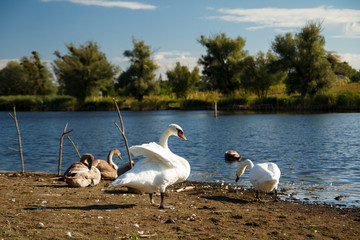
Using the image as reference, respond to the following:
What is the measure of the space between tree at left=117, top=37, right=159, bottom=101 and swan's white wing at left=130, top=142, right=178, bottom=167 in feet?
260

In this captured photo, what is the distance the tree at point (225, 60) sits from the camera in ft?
265

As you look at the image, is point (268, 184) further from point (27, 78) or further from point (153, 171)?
point (27, 78)

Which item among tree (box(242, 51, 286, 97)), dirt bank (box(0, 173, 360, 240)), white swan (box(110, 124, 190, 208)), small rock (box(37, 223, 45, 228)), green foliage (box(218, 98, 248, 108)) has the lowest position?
dirt bank (box(0, 173, 360, 240))

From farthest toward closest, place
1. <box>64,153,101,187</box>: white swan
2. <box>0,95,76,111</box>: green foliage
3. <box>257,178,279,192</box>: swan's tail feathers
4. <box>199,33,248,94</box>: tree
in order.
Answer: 1. <box>0,95,76,111</box>: green foliage
2. <box>199,33,248,94</box>: tree
3. <box>64,153,101,187</box>: white swan
4. <box>257,178,279,192</box>: swan's tail feathers

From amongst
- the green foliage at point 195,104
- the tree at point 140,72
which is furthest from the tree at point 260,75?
the tree at point 140,72

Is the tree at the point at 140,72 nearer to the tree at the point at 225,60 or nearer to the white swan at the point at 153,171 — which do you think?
the tree at the point at 225,60

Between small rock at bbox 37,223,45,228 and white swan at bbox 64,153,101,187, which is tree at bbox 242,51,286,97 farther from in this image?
small rock at bbox 37,223,45,228

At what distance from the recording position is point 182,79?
299 feet

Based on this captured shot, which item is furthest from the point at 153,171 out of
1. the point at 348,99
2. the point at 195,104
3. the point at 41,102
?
the point at 41,102

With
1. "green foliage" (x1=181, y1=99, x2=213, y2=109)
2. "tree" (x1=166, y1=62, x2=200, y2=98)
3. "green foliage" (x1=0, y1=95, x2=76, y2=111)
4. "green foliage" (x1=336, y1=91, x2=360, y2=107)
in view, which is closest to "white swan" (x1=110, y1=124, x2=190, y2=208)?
"green foliage" (x1=336, y1=91, x2=360, y2=107)

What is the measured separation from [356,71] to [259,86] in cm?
4771

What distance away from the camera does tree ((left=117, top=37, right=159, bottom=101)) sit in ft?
287

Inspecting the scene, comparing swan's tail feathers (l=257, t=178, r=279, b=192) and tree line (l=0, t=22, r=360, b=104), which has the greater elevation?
tree line (l=0, t=22, r=360, b=104)

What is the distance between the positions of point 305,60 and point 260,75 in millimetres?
10366
